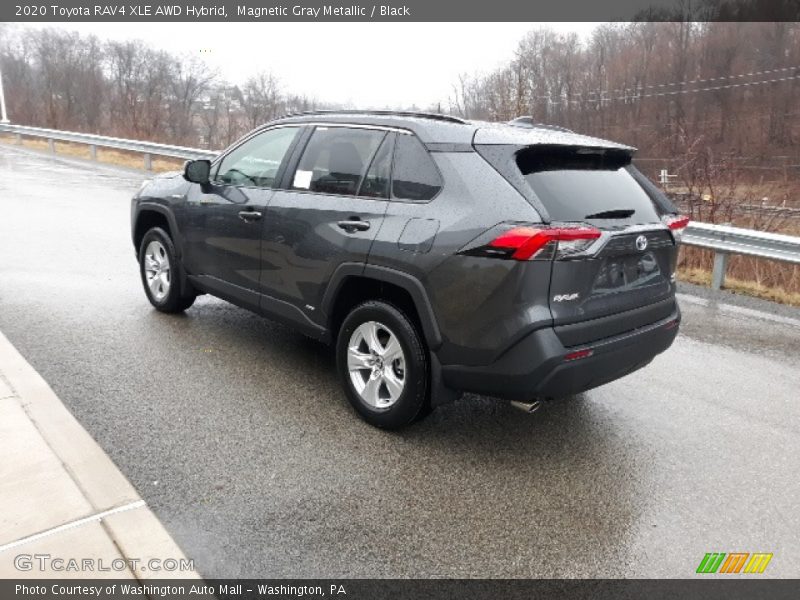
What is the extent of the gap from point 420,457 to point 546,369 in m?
0.92

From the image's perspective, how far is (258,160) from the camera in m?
4.88

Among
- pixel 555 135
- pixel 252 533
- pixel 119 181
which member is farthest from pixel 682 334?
pixel 119 181

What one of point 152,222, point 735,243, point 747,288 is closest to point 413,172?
point 152,222

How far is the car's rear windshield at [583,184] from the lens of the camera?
3.32 metres

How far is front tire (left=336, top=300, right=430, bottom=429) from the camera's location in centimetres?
358

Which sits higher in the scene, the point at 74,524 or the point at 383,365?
the point at 383,365

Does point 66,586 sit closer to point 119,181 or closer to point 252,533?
point 252,533

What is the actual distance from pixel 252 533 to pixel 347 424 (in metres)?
1.15

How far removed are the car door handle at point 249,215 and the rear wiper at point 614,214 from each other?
2.38m

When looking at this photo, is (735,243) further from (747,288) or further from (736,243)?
(747,288)

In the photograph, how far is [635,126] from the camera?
5544cm

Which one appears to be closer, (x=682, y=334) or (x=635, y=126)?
(x=682, y=334)

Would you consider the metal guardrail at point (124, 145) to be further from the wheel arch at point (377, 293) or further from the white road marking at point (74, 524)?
the white road marking at point (74, 524)

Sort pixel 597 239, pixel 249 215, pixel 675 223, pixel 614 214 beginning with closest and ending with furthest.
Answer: pixel 597 239
pixel 614 214
pixel 675 223
pixel 249 215
